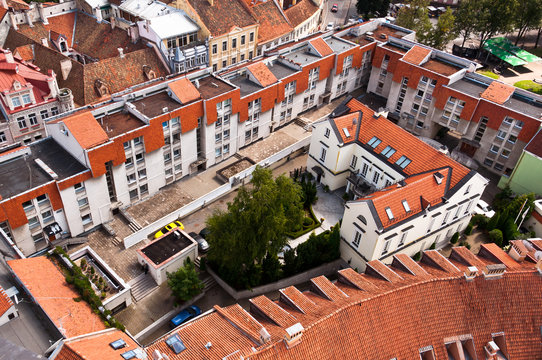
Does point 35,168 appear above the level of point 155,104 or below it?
below

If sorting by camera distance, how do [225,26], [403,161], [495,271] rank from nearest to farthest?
1. [495,271]
2. [403,161]
3. [225,26]

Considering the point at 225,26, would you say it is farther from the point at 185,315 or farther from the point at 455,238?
the point at 185,315

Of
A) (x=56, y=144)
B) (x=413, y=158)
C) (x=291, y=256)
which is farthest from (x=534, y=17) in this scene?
(x=56, y=144)

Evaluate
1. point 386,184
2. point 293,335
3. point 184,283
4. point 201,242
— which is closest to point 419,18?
point 386,184

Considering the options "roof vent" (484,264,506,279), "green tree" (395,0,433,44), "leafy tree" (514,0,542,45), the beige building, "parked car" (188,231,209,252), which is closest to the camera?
"roof vent" (484,264,506,279)

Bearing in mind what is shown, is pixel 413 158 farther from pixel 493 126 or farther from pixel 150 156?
pixel 150 156

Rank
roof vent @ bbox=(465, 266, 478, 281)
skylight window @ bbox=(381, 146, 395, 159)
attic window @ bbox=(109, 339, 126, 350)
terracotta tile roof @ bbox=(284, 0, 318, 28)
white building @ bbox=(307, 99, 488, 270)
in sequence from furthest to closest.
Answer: terracotta tile roof @ bbox=(284, 0, 318, 28) < skylight window @ bbox=(381, 146, 395, 159) < white building @ bbox=(307, 99, 488, 270) < roof vent @ bbox=(465, 266, 478, 281) < attic window @ bbox=(109, 339, 126, 350)

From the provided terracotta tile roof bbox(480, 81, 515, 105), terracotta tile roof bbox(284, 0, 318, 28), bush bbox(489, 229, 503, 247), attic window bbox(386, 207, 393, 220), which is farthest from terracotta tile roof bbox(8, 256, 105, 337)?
terracotta tile roof bbox(284, 0, 318, 28)

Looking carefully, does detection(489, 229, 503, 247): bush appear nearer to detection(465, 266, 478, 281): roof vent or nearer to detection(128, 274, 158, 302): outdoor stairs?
detection(465, 266, 478, 281): roof vent
